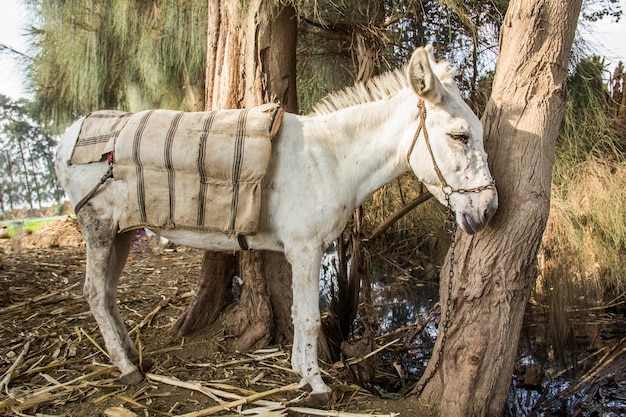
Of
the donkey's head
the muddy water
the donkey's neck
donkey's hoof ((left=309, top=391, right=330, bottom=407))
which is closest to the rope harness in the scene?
the donkey's head

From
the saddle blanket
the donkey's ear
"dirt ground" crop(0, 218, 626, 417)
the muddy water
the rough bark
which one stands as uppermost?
the donkey's ear

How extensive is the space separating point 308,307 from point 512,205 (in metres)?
1.36

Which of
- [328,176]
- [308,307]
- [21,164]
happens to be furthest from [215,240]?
[21,164]

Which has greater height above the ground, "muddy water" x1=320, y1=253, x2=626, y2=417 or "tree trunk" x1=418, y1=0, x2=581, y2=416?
"tree trunk" x1=418, y1=0, x2=581, y2=416

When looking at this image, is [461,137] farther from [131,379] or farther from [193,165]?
[131,379]

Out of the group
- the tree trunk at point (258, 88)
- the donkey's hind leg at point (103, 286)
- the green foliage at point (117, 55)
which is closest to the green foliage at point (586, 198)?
the tree trunk at point (258, 88)

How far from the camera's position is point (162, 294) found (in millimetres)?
4926

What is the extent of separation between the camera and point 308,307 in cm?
290

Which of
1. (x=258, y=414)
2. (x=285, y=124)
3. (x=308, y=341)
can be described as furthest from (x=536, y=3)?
(x=258, y=414)

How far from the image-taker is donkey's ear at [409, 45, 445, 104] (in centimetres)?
244

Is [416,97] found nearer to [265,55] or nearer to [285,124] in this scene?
[285,124]

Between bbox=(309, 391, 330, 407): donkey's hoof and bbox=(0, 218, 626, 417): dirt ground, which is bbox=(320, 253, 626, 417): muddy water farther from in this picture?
bbox=(309, 391, 330, 407): donkey's hoof

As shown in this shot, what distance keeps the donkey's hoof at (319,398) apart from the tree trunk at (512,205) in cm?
69

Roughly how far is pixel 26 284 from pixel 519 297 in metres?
5.08
